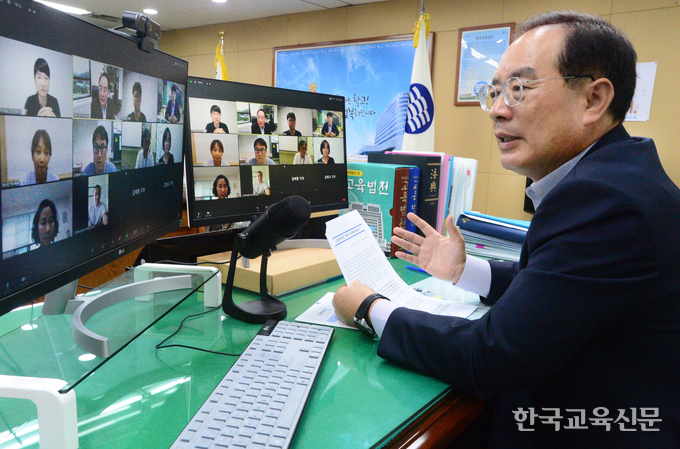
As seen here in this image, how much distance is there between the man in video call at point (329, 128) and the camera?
5.03 feet

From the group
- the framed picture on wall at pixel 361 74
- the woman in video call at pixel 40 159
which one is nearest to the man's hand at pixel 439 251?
the woman in video call at pixel 40 159

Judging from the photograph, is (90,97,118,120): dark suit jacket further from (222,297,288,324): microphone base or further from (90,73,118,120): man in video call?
(222,297,288,324): microphone base

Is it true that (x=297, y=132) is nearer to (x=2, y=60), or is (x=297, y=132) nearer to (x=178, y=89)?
(x=178, y=89)

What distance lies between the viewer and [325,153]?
154cm

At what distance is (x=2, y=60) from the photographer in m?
0.59

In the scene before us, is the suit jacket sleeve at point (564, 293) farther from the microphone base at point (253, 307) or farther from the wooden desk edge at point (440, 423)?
the microphone base at point (253, 307)

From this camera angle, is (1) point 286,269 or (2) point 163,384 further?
(1) point 286,269

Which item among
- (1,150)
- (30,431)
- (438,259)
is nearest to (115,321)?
(30,431)

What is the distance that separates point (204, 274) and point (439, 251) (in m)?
0.63

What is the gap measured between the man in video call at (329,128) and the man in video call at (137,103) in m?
0.69

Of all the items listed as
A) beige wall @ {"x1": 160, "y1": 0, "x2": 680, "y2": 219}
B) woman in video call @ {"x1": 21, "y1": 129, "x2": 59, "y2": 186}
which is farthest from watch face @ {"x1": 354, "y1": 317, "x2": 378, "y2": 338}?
beige wall @ {"x1": 160, "y1": 0, "x2": 680, "y2": 219}

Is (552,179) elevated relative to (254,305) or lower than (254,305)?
elevated

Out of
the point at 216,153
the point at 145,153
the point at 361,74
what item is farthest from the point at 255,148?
the point at 361,74

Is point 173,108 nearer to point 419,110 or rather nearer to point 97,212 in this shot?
point 97,212
